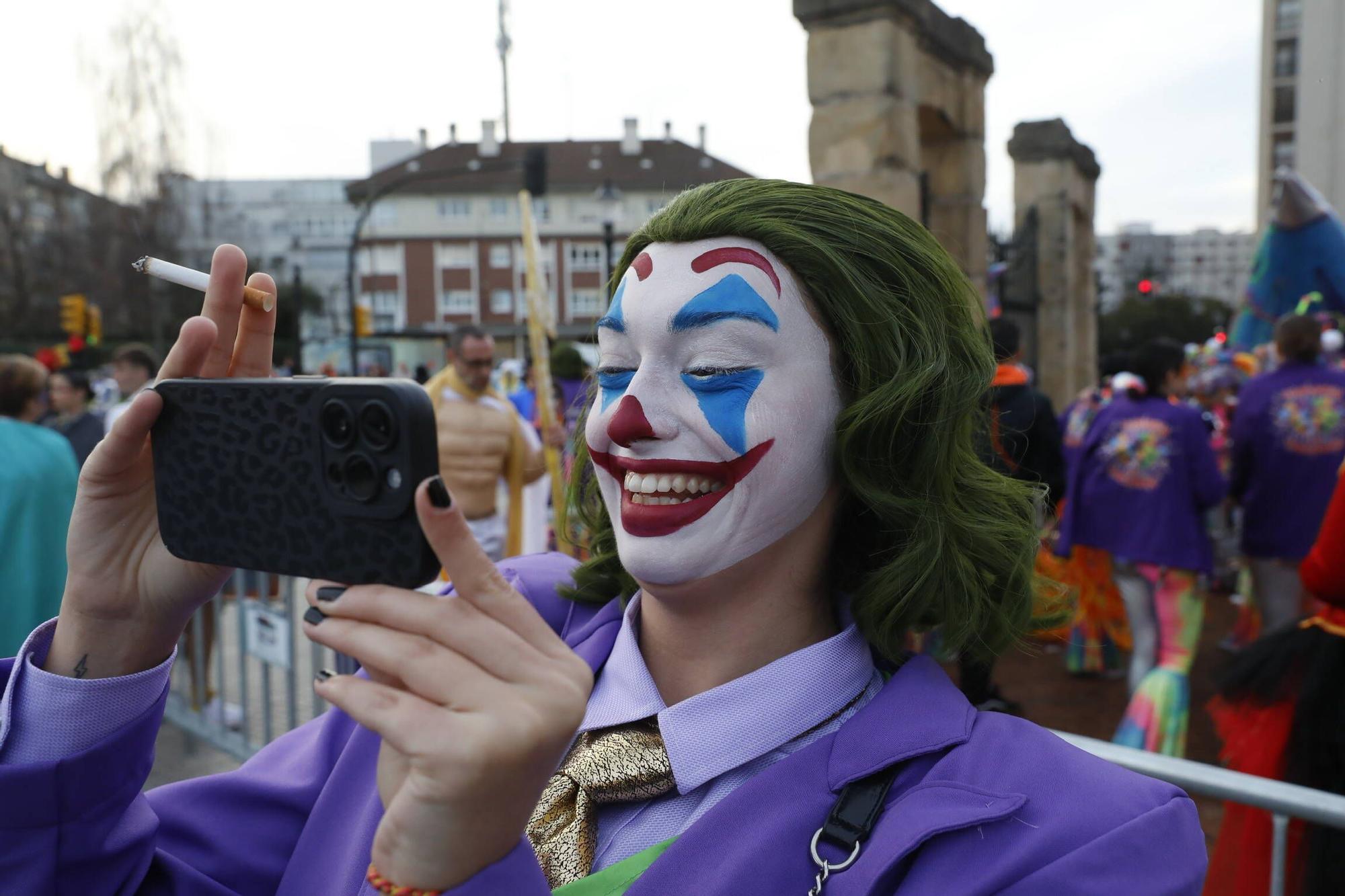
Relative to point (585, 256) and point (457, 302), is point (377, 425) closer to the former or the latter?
point (585, 256)

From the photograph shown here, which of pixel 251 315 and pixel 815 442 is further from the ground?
pixel 251 315

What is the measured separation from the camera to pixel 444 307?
57.8 meters

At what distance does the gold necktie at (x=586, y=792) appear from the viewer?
1264 millimetres

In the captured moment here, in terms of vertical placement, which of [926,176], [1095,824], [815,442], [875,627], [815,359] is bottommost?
[1095,824]

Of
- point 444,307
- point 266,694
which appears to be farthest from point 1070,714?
point 444,307

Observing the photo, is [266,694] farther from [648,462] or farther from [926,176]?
[926,176]

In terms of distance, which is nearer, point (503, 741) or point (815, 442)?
point (503, 741)

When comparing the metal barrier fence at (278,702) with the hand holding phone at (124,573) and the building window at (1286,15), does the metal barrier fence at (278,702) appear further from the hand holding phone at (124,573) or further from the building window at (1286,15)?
the building window at (1286,15)

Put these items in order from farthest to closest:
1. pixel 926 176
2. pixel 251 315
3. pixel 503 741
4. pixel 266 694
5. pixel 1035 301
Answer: pixel 1035 301 < pixel 926 176 < pixel 266 694 < pixel 251 315 < pixel 503 741

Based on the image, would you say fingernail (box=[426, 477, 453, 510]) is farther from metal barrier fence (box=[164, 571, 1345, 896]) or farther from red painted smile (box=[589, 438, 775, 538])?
metal barrier fence (box=[164, 571, 1345, 896])

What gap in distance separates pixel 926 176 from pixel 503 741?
4694 mm

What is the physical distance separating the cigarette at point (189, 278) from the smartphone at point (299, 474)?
178 millimetres

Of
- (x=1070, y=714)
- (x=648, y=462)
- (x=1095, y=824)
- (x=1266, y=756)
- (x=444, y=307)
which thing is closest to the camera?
(x=1095, y=824)

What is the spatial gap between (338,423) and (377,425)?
0.15 ft
